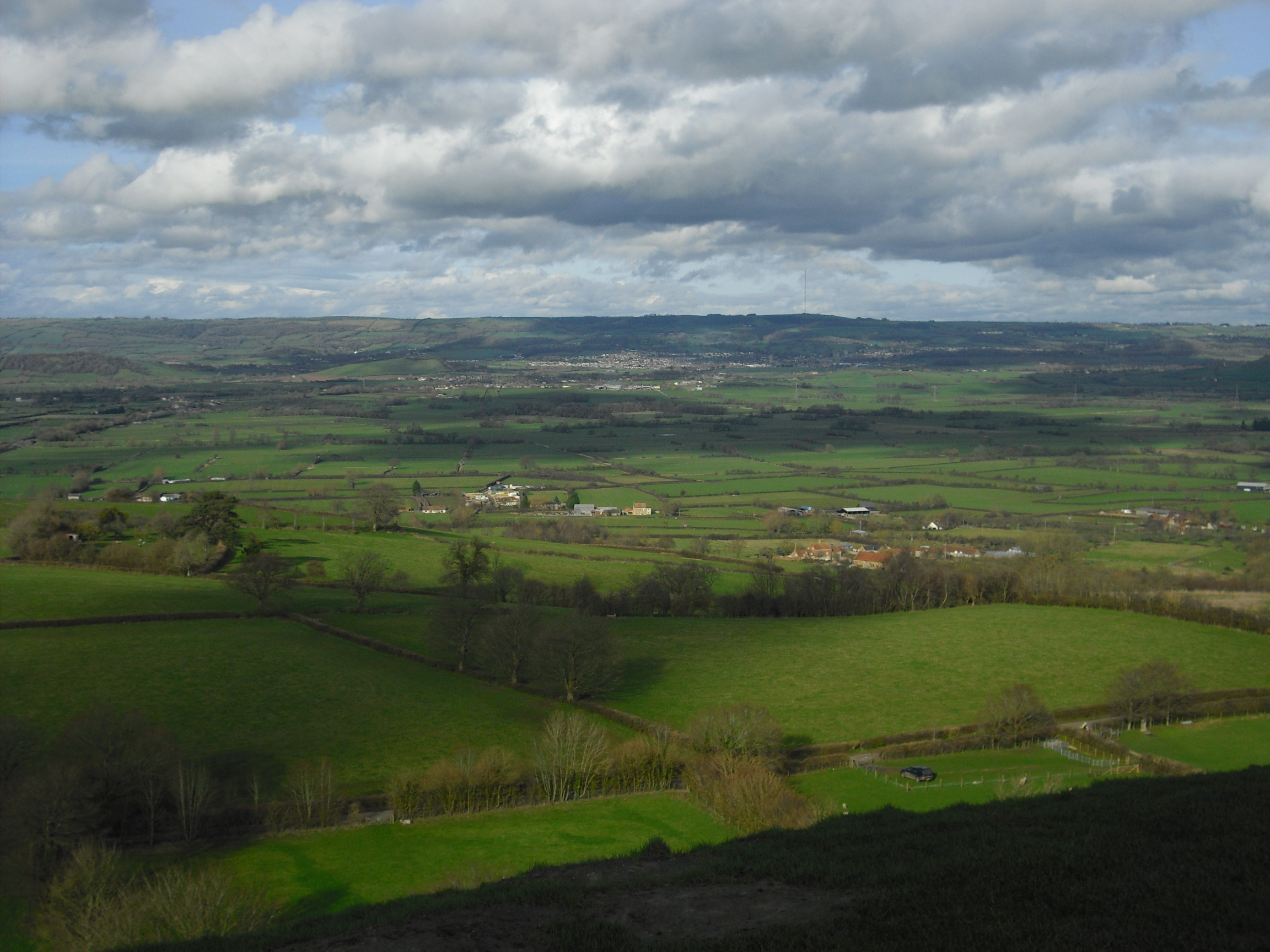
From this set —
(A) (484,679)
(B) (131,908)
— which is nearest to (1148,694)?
(A) (484,679)

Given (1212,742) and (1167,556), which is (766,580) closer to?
(1212,742)

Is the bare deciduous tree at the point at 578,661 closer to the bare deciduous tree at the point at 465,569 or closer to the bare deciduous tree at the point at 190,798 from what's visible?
the bare deciduous tree at the point at 465,569

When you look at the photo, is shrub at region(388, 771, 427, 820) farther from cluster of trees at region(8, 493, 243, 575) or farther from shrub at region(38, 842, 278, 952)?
cluster of trees at region(8, 493, 243, 575)

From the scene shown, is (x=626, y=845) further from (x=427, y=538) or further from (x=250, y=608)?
(x=427, y=538)

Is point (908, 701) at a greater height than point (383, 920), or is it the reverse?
point (383, 920)

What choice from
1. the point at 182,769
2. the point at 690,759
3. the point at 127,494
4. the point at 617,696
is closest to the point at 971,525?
the point at 617,696

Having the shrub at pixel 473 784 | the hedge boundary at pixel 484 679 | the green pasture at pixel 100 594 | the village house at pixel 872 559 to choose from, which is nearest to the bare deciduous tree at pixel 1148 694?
the hedge boundary at pixel 484 679
